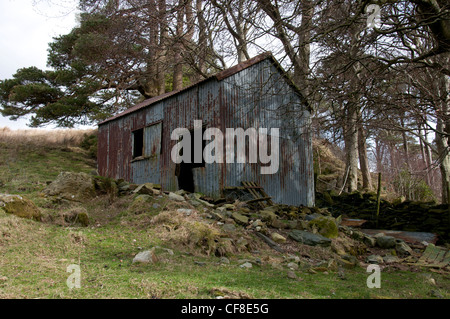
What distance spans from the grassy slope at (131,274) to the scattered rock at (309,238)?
3.87ft

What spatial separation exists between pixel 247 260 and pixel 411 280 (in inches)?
105

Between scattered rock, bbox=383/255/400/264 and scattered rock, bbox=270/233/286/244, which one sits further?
scattered rock, bbox=270/233/286/244

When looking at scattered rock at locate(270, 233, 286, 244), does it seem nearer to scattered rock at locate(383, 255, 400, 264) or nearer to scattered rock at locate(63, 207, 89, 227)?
scattered rock at locate(383, 255, 400, 264)

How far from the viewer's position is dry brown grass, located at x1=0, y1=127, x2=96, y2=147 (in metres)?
24.8

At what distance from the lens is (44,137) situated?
87.3ft

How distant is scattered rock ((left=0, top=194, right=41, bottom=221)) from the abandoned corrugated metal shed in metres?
5.35

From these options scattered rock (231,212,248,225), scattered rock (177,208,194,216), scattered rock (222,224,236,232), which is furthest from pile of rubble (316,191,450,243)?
scattered rock (177,208,194,216)

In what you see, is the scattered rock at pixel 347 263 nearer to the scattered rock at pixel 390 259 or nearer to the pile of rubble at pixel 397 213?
the scattered rock at pixel 390 259

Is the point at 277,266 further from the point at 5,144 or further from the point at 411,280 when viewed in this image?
the point at 5,144

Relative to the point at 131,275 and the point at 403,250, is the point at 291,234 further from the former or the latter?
the point at 131,275

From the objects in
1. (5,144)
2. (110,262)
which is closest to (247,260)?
(110,262)

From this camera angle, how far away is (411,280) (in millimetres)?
5070
